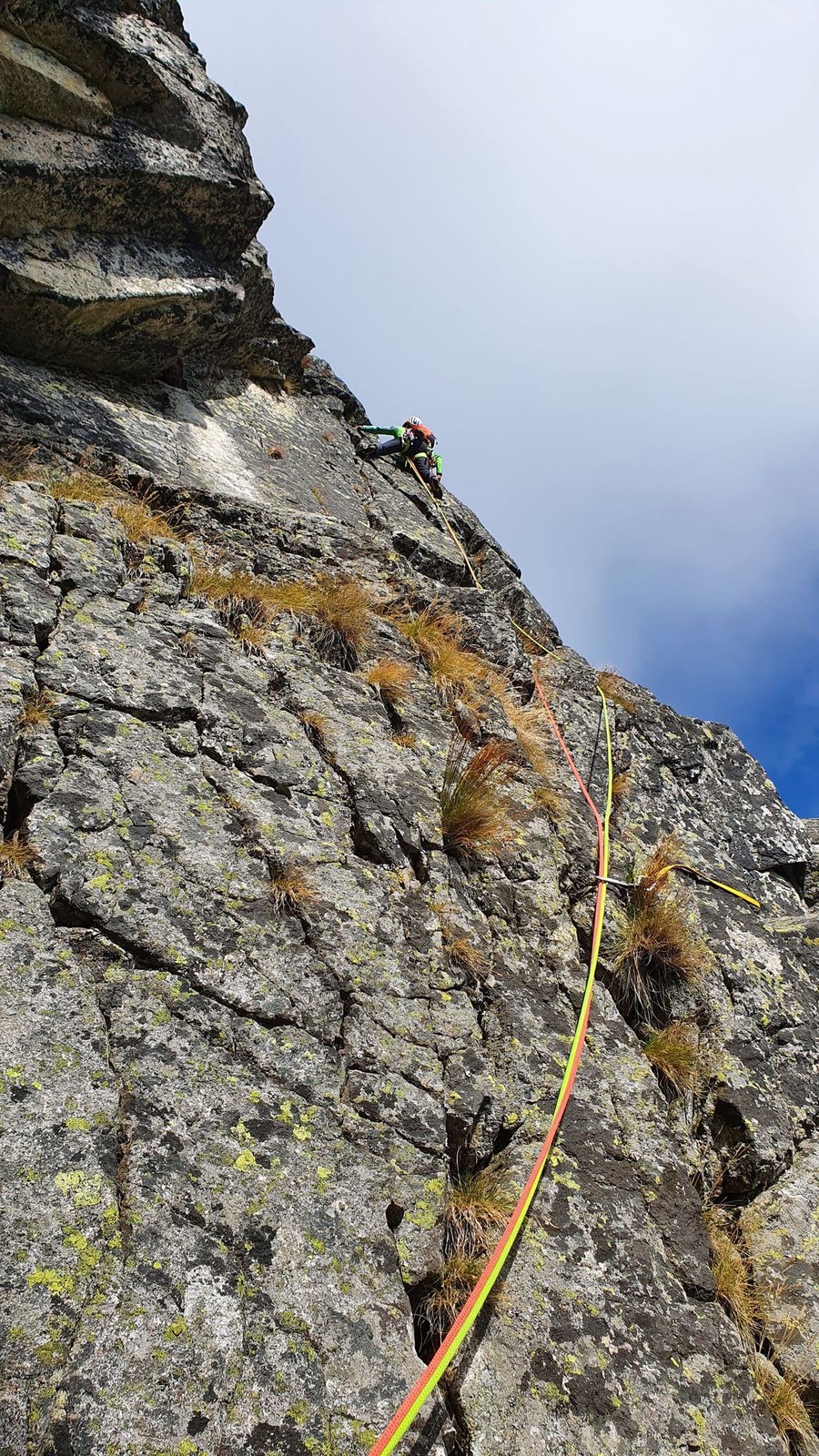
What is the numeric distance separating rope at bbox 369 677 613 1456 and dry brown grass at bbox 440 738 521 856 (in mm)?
875

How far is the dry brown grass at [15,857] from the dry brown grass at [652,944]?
3955 millimetres

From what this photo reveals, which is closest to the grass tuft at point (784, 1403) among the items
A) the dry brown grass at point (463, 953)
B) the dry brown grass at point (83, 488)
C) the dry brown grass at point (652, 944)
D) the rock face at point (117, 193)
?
the dry brown grass at point (652, 944)


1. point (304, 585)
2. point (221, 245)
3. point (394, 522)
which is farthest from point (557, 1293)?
point (221, 245)

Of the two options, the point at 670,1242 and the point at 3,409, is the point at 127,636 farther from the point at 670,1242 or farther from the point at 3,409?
the point at 670,1242

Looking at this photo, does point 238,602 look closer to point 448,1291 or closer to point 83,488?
point 83,488

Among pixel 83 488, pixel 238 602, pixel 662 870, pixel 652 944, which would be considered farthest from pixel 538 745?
pixel 83 488

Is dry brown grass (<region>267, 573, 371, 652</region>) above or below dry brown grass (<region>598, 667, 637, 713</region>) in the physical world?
below

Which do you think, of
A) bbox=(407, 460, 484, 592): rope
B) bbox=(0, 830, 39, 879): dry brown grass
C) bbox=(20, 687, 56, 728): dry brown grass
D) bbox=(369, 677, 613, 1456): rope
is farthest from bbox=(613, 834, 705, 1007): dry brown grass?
bbox=(407, 460, 484, 592): rope

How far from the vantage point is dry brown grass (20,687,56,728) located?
4703mm

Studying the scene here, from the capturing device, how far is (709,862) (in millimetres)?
7820

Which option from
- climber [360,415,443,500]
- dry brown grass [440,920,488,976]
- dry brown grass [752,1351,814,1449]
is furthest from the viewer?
climber [360,415,443,500]

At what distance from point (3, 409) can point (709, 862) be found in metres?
7.63

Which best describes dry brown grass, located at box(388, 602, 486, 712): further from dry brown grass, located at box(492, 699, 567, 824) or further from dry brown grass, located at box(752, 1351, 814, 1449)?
dry brown grass, located at box(752, 1351, 814, 1449)

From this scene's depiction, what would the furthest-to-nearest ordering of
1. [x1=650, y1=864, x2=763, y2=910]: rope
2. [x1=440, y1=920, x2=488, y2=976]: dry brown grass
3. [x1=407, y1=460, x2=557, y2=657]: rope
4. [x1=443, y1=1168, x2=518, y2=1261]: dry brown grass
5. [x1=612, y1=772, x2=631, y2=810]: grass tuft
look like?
[x1=407, y1=460, x2=557, y2=657]: rope, [x1=612, y1=772, x2=631, y2=810]: grass tuft, [x1=650, y1=864, x2=763, y2=910]: rope, [x1=440, y1=920, x2=488, y2=976]: dry brown grass, [x1=443, y1=1168, x2=518, y2=1261]: dry brown grass
